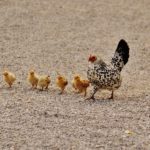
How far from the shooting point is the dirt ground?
28.8 ft

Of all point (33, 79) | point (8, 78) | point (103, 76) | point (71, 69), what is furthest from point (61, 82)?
point (71, 69)

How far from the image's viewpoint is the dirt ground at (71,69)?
878 cm

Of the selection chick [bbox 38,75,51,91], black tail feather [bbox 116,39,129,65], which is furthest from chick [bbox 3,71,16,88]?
black tail feather [bbox 116,39,129,65]

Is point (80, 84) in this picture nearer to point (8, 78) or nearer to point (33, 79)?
point (33, 79)

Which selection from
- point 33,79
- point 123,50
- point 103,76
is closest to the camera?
point 103,76

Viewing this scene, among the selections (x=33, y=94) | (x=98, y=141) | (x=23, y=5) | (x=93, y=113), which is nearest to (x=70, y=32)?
(x=23, y=5)

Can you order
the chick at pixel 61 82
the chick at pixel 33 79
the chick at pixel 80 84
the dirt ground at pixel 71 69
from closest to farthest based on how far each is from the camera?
the dirt ground at pixel 71 69 → the chick at pixel 80 84 → the chick at pixel 61 82 → the chick at pixel 33 79

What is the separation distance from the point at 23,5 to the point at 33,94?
1047cm

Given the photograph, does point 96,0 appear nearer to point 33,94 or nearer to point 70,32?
point 70,32

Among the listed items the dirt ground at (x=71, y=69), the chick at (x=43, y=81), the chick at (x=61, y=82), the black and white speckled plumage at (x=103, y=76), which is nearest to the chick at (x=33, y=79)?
the chick at (x=43, y=81)

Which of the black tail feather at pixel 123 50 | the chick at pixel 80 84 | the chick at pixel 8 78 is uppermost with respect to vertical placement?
the black tail feather at pixel 123 50

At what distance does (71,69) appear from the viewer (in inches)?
547

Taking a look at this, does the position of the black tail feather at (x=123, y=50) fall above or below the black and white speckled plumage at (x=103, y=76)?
above

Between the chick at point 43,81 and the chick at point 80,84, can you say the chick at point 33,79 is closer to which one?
the chick at point 43,81
